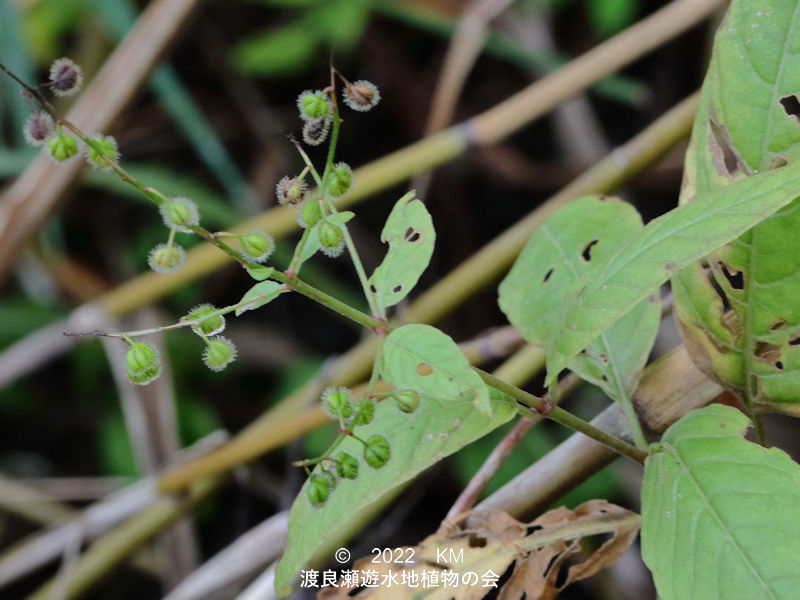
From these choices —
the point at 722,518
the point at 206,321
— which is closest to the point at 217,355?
the point at 206,321

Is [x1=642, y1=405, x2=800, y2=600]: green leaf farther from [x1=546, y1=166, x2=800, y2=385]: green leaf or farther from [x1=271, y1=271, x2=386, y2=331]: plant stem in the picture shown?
[x1=271, y1=271, x2=386, y2=331]: plant stem

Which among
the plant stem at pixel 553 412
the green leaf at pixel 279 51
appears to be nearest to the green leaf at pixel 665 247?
the plant stem at pixel 553 412

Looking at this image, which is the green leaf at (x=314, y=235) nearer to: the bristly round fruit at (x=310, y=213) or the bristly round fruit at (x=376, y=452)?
the bristly round fruit at (x=310, y=213)

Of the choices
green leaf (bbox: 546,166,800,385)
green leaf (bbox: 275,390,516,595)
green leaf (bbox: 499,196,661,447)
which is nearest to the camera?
green leaf (bbox: 546,166,800,385)

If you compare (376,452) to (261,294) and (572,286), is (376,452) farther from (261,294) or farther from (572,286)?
(572,286)

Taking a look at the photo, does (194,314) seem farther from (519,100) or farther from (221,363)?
(519,100)

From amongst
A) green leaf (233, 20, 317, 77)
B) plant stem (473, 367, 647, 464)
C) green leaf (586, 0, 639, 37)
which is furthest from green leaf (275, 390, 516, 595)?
green leaf (233, 20, 317, 77)
